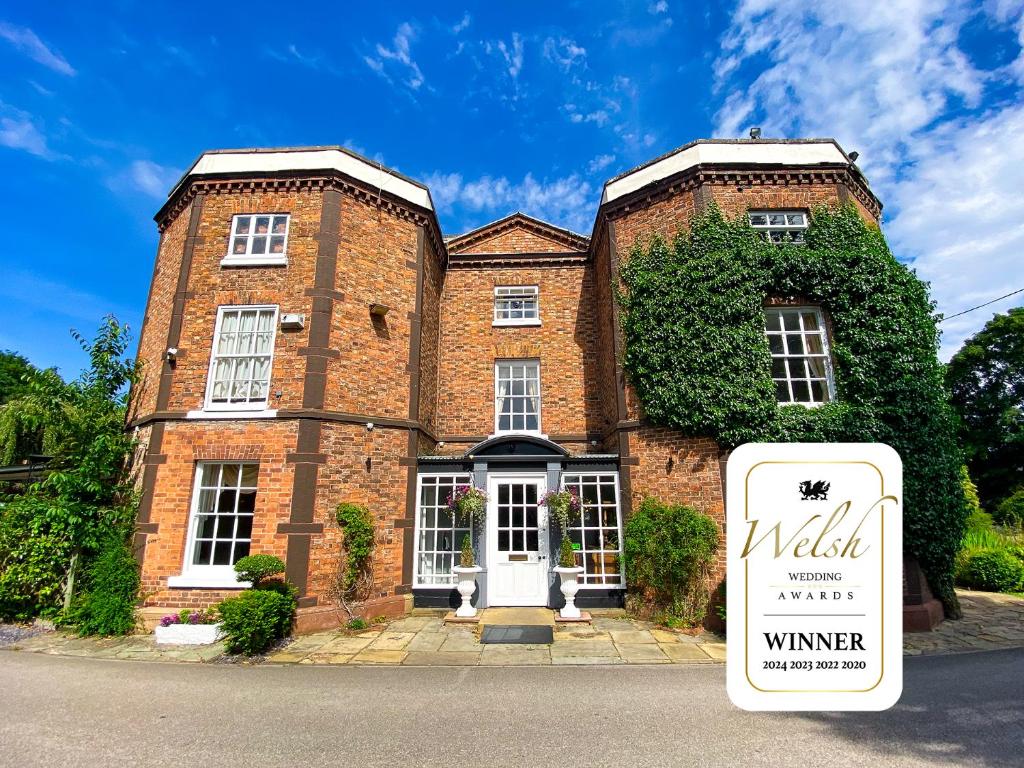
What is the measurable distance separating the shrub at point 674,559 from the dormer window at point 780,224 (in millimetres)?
6123

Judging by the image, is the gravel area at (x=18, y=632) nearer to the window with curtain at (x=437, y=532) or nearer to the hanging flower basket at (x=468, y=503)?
the window with curtain at (x=437, y=532)

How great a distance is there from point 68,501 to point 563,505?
9230mm

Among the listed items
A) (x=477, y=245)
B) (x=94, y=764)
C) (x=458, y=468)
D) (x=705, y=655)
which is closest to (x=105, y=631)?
(x=94, y=764)

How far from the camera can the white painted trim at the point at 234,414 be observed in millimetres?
8820

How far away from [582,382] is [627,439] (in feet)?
9.46

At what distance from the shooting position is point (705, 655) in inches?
269

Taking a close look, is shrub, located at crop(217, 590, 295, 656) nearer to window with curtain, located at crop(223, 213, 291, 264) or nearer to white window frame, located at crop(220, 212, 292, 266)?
white window frame, located at crop(220, 212, 292, 266)

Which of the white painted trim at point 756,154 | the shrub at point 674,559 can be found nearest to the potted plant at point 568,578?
the shrub at point 674,559

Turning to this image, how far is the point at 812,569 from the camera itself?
1428mm

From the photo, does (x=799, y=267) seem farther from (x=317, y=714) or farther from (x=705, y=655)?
(x=317, y=714)

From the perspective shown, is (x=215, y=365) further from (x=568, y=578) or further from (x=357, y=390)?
(x=568, y=578)

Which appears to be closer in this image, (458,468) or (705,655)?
(705,655)

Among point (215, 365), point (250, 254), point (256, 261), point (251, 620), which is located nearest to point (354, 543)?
point (251, 620)

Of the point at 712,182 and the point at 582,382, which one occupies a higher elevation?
the point at 712,182
